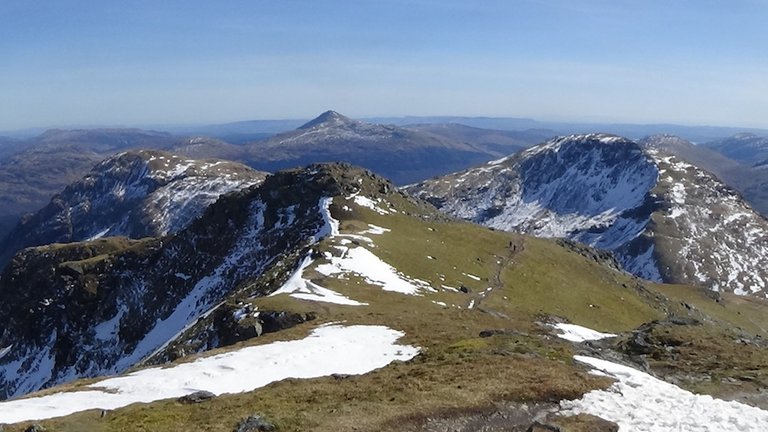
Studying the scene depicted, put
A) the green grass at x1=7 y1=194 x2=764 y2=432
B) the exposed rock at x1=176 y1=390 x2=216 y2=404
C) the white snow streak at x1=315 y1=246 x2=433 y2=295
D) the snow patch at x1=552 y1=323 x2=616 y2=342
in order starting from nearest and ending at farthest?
the green grass at x1=7 y1=194 x2=764 y2=432 → the exposed rock at x1=176 y1=390 x2=216 y2=404 → the snow patch at x1=552 y1=323 x2=616 y2=342 → the white snow streak at x1=315 y1=246 x2=433 y2=295

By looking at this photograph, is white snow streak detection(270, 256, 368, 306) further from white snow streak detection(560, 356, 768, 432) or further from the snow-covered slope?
white snow streak detection(560, 356, 768, 432)

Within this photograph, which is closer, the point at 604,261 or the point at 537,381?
the point at 537,381

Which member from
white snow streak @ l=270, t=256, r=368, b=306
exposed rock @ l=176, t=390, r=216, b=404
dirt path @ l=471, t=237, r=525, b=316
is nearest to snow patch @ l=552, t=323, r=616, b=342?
dirt path @ l=471, t=237, r=525, b=316

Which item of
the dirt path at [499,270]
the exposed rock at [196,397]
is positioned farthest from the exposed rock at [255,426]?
the dirt path at [499,270]

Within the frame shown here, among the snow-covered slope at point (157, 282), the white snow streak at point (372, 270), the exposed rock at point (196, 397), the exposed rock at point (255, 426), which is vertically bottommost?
the snow-covered slope at point (157, 282)

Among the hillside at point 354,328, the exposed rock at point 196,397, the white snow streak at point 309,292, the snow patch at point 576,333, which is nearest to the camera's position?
the hillside at point 354,328

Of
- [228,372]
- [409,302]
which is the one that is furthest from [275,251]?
[228,372]

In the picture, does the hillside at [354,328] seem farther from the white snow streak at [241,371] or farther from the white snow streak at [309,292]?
the white snow streak at [309,292]

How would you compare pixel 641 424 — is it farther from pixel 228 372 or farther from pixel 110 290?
pixel 110 290

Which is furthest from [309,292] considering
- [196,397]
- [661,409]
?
[661,409]
